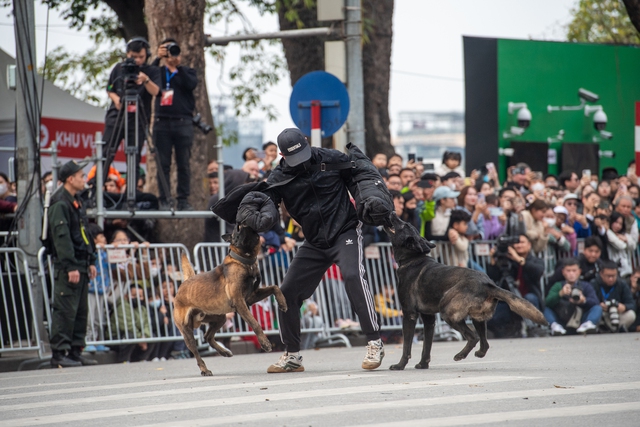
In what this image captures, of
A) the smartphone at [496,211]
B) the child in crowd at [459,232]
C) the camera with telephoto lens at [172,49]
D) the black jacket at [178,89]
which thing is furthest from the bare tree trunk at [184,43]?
the smartphone at [496,211]

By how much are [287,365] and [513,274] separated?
6.79 meters

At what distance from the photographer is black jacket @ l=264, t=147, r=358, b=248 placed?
865 centimetres

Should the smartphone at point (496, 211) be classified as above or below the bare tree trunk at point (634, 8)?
below

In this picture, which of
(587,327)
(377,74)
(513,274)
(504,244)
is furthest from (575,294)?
(377,74)

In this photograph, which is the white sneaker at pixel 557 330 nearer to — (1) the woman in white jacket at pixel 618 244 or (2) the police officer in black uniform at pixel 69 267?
(1) the woman in white jacket at pixel 618 244

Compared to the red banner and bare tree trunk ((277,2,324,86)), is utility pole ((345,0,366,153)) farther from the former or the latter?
bare tree trunk ((277,2,324,86))

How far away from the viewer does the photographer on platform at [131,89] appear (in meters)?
12.6

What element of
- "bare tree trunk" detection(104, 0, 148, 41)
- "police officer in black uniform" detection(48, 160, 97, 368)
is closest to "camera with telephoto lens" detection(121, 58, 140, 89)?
"police officer in black uniform" detection(48, 160, 97, 368)

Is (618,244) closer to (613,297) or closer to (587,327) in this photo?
(613,297)

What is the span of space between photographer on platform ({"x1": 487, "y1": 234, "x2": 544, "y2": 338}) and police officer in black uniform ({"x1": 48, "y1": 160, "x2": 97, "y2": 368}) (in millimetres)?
6158

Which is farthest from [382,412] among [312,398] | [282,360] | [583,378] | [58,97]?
[58,97]

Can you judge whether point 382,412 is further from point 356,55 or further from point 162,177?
point 356,55

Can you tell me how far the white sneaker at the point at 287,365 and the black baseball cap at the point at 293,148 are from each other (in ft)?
5.85

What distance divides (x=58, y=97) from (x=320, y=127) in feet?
27.2
